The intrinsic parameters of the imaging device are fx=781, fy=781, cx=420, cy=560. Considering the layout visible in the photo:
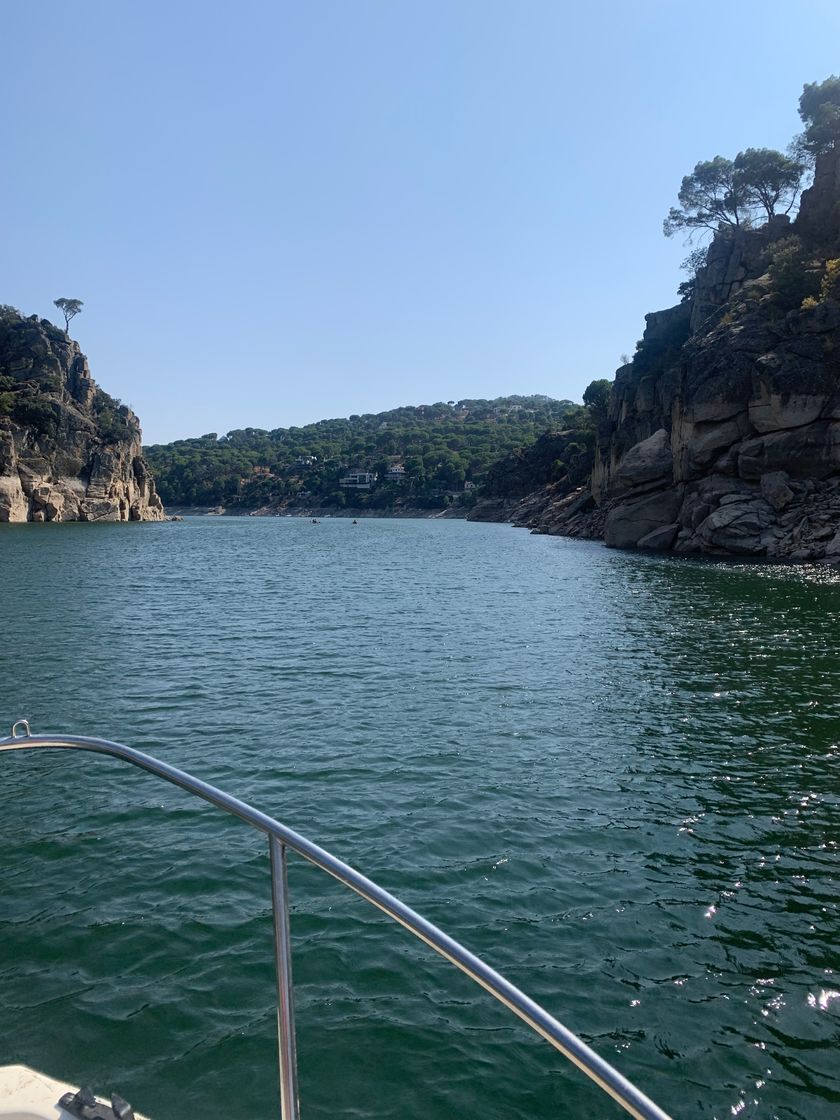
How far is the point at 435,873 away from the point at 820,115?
222 ft

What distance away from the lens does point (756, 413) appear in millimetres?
44594

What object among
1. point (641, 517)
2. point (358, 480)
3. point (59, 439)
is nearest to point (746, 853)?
point (641, 517)

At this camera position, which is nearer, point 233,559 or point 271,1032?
point 271,1032

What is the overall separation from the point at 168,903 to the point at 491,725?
6965mm

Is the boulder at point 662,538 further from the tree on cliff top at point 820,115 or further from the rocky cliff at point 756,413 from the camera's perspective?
the tree on cliff top at point 820,115

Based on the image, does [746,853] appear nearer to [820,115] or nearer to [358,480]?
[820,115]

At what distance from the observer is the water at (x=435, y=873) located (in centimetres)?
542

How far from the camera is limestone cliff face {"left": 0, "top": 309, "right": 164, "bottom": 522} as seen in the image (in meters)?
90.0

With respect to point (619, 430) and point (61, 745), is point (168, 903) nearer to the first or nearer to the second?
point (61, 745)

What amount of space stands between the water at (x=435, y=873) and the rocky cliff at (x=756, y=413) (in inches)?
994

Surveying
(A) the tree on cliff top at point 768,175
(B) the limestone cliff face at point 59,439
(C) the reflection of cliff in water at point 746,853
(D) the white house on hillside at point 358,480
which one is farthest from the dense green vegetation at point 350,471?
(C) the reflection of cliff in water at point 746,853

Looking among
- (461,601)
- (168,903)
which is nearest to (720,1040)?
(168,903)

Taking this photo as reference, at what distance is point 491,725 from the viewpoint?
13.4 metres

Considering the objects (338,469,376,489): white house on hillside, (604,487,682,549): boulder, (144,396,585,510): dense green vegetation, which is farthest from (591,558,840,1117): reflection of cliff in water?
Result: (338,469,376,489): white house on hillside
